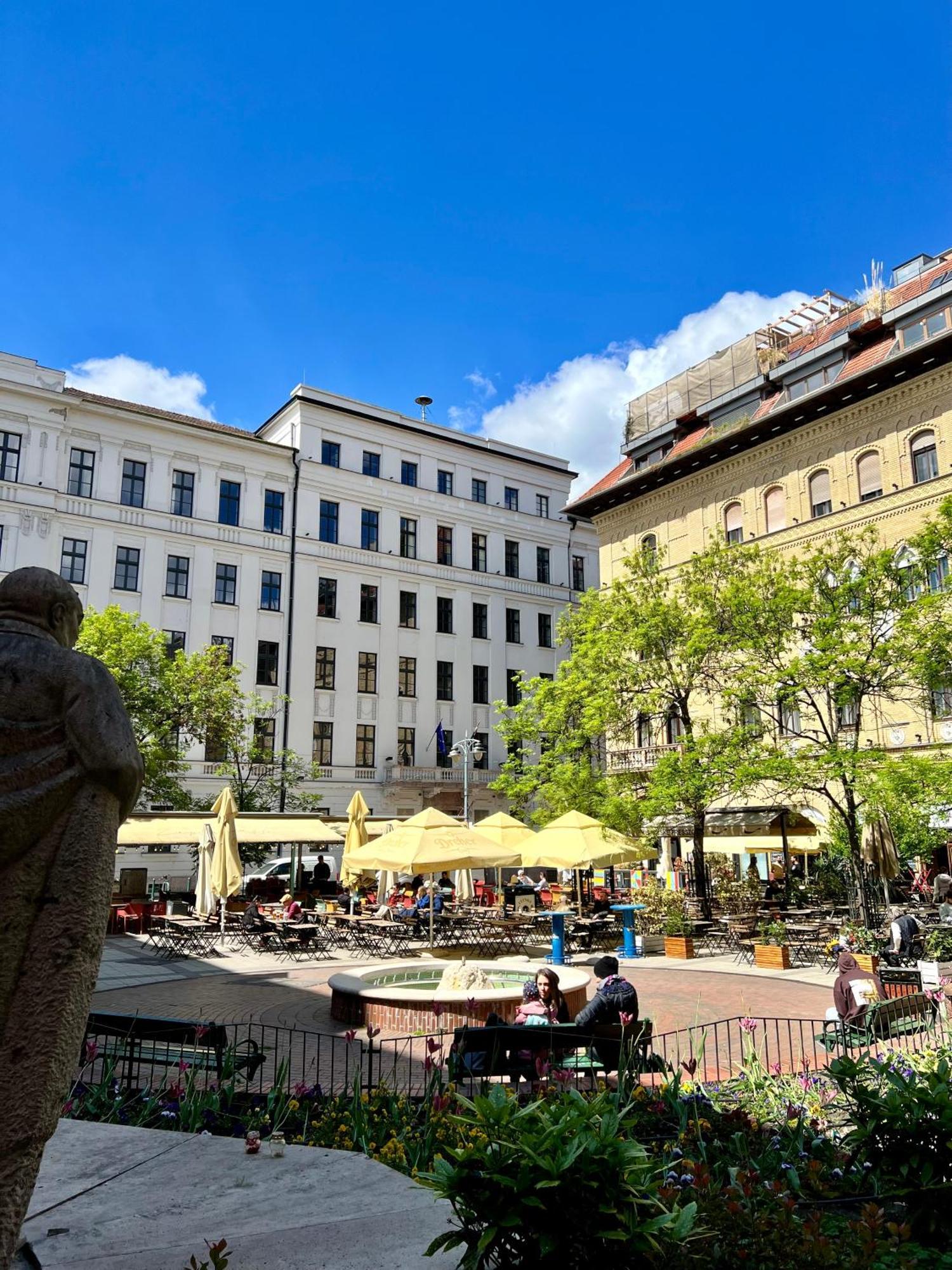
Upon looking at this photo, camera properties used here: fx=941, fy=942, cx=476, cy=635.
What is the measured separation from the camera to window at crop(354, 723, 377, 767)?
46781 mm

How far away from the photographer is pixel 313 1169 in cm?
491

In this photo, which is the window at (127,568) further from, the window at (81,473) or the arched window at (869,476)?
the arched window at (869,476)

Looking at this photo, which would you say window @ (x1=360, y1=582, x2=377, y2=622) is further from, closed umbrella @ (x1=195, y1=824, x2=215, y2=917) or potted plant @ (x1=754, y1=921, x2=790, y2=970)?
potted plant @ (x1=754, y1=921, x2=790, y2=970)

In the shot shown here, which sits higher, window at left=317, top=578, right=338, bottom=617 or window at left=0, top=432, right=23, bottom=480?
window at left=0, top=432, right=23, bottom=480

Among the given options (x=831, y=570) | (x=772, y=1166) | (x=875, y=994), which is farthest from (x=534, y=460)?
(x=772, y=1166)

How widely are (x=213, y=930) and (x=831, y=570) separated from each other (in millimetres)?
17278

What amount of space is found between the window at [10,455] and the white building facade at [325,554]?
0.07m

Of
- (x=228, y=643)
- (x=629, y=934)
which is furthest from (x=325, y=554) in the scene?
(x=629, y=934)

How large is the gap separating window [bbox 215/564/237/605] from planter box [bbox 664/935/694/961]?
30.4 m

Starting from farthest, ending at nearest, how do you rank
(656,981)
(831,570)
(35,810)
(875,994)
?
(831,570), (656,981), (875,994), (35,810)

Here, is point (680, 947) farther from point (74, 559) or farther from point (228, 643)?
point (74, 559)

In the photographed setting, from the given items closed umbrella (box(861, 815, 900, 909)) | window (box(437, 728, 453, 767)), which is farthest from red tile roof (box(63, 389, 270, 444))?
closed umbrella (box(861, 815, 900, 909))

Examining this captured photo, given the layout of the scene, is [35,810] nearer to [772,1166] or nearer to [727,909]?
[772,1166]

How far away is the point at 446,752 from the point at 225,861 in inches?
923
